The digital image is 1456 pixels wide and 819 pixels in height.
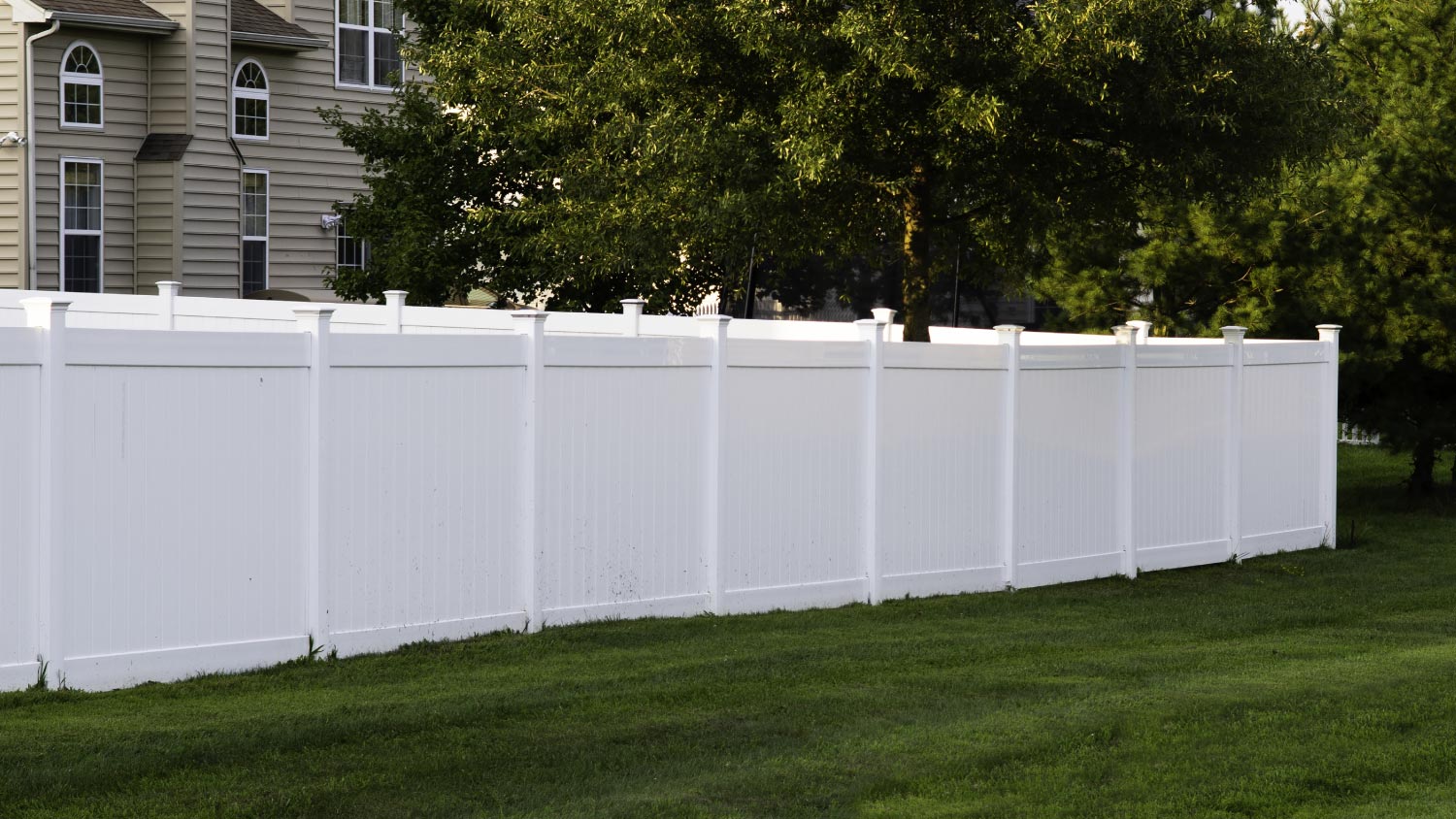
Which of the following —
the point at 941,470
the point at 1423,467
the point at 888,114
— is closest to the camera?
the point at 941,470

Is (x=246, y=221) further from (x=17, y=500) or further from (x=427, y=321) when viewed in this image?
(x=17, y=500)

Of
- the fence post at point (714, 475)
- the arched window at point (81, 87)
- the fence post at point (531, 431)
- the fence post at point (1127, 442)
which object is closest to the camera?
the fence post at point (531, 431)

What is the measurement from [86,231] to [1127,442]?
51.0 ft

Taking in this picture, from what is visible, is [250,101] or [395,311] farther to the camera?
[250,101]

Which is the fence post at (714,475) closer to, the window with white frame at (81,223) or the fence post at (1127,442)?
the fence post at (1127,442)

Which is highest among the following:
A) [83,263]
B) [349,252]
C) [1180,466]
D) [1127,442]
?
[349,252]

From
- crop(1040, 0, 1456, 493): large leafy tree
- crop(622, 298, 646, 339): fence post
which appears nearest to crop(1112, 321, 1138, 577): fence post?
crop(622, 298, 646, 339): fence post

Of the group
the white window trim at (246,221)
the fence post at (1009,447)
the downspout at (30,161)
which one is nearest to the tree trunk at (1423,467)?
the fence post at (1009,447)

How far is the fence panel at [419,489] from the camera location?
8008 millimetres

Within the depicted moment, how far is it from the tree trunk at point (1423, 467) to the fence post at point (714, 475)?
947 cm

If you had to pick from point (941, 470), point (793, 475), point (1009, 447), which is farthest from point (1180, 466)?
point (793, 475)

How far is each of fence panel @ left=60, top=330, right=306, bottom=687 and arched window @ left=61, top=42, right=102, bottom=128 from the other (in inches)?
621

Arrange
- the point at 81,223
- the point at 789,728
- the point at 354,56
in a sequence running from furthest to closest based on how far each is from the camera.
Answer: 1. the point at 354,56
2. the point at 81,223
3. the point at 789,728

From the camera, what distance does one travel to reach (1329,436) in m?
13.8
